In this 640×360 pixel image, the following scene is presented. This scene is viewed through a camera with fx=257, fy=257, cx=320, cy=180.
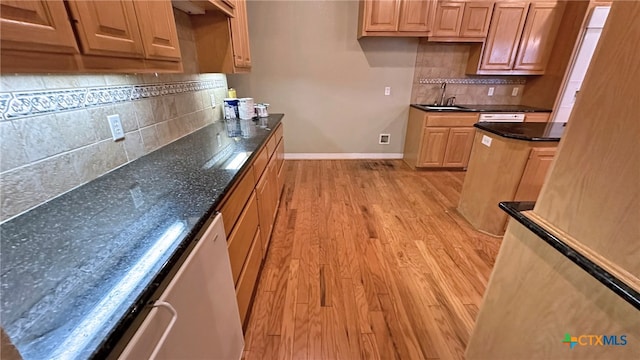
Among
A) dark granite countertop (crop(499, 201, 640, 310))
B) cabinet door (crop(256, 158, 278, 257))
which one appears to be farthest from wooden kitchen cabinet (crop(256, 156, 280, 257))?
dark granite countertop (crop(499, 201, 640, 310))

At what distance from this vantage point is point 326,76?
379cm

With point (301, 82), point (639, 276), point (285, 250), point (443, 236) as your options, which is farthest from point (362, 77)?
point (639, 276)

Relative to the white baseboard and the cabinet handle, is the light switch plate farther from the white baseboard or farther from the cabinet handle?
the cabinet handle

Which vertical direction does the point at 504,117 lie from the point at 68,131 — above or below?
below

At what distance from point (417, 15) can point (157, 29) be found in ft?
10.2

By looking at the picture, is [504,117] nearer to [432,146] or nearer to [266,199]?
[432,146]

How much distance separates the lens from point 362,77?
380 cm

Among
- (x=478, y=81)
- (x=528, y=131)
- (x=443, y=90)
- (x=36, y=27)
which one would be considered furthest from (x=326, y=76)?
(x=36, y=27)

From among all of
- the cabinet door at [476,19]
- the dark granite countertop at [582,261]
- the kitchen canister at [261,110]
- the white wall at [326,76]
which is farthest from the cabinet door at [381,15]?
the dark granite countertop at [582,261]

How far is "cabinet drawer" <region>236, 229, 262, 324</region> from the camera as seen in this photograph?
1364 millimetres

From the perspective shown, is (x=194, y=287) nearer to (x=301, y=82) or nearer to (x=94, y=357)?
(x=94, y=357)

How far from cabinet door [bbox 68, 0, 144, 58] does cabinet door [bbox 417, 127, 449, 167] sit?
334 cm

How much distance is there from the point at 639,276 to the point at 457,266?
145 centimetres

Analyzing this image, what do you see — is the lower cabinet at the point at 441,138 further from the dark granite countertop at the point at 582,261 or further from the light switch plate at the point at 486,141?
the dark granite countertop at the point at 582,261
